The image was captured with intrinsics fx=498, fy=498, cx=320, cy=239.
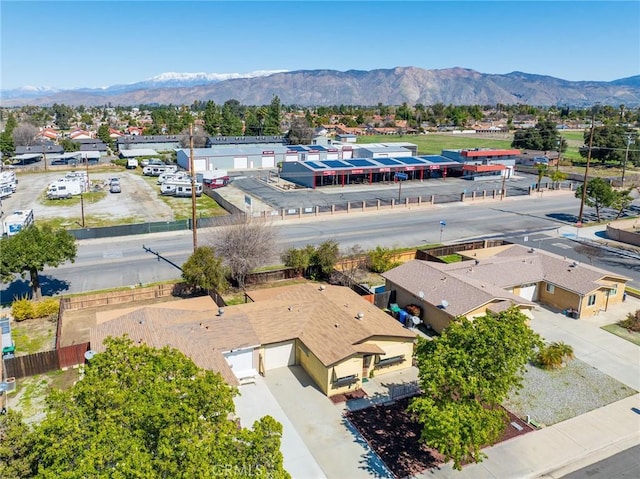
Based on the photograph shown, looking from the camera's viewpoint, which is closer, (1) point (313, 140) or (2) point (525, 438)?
(2) point (525, 438)

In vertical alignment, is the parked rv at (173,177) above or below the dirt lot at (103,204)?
above

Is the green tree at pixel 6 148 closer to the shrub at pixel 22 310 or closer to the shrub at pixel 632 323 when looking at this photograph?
the shrub at pixel 22 310

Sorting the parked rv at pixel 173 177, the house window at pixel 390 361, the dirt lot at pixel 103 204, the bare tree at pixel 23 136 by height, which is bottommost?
the house window at pixel 390 361

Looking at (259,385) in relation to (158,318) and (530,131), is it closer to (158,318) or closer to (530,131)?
(158,318)

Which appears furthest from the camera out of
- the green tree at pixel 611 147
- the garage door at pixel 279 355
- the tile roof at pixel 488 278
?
the green tree at pixel 611 147

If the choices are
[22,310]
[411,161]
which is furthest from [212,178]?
[22,310]

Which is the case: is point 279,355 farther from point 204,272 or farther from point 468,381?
point 468,381

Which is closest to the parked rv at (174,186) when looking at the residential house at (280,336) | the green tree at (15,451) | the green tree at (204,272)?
the green tree at (204,272)

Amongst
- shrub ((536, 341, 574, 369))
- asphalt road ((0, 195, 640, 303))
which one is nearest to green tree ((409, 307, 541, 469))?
shrub ((536, 341, 574, 369))

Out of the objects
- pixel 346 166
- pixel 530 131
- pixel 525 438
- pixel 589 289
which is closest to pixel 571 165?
pixel 530 131
